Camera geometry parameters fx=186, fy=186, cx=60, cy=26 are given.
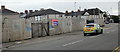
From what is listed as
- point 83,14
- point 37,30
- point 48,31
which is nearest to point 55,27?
point 48,31

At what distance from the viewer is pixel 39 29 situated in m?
24.2

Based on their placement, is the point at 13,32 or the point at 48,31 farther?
the point at 48,31

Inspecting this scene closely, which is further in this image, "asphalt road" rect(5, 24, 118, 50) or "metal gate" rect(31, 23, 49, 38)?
"metal gate" rect(31, 23, 49, 38)

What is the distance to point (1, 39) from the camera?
17.5m

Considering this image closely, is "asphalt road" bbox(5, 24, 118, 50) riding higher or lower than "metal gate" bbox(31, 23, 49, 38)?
lower

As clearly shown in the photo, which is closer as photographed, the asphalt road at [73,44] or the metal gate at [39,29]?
the asphalt road at [73,44]

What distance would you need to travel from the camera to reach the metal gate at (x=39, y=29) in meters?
23.2

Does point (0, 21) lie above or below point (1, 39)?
above

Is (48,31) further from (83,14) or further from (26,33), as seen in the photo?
(83,14)

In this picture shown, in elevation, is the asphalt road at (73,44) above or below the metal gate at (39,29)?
below

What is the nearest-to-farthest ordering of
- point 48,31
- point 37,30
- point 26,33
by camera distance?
point 26,33 → point 37,30 → point 48,31

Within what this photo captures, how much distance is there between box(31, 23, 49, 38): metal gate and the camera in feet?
76.3

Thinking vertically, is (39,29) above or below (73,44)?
above

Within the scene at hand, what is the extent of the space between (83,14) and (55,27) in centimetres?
5731
